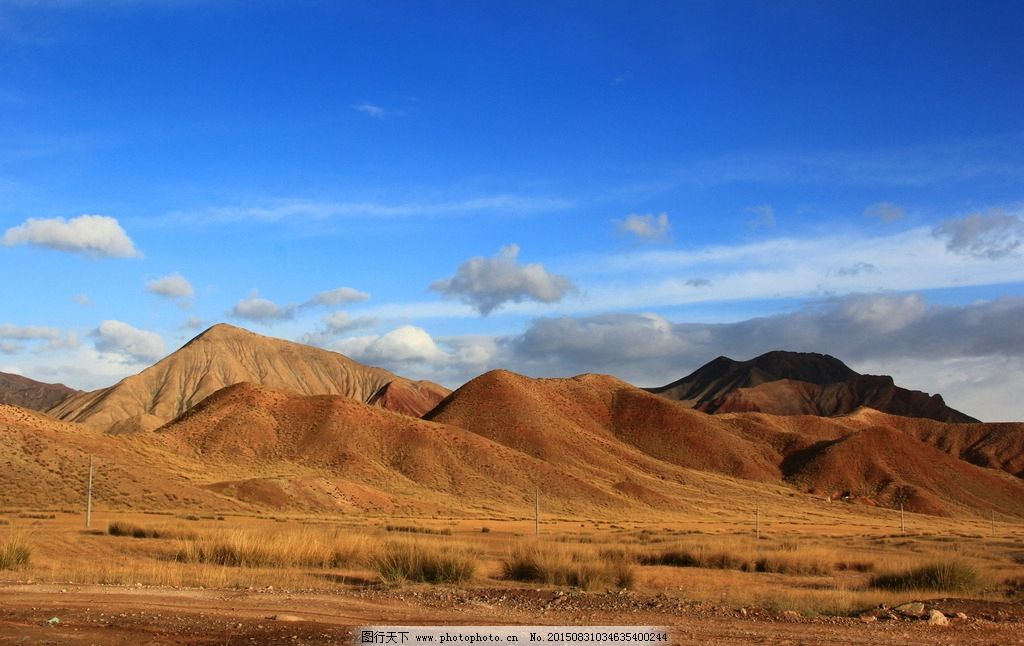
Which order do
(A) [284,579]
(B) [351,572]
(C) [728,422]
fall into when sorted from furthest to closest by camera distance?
(C) [728,422] → (B) [351,572] → (A) [284,579]

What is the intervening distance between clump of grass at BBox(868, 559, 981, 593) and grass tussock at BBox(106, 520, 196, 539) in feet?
71.1

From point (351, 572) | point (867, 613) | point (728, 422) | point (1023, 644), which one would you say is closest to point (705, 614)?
point (867, 613)

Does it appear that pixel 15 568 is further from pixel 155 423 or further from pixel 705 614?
pixel 155 423

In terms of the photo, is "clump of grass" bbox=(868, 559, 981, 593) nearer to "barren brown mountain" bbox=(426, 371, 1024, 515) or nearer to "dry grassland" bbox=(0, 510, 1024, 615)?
"dry grassland" bbox=(0, 510, 1024, 615)

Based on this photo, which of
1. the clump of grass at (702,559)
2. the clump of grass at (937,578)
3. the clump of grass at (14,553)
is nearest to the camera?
the clump of grass at (14,553)

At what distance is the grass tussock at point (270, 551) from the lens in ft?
72.6

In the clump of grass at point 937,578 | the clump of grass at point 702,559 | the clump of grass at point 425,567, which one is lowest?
the clump of grass at point 702,559

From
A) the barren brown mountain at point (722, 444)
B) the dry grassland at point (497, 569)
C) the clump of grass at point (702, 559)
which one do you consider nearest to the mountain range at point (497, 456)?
the barren brown mountain at point (722, 444)

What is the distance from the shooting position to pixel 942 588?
21906 millimetres

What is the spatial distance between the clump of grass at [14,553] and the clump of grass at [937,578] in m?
20.0

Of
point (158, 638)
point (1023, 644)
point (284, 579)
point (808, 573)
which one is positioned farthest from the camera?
point (808, 573)

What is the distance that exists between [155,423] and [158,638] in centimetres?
17218

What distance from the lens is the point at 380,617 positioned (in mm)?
13445

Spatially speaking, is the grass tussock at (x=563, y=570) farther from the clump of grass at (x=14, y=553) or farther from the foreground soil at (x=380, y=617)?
the clump of grass at (x=14, y=553)
